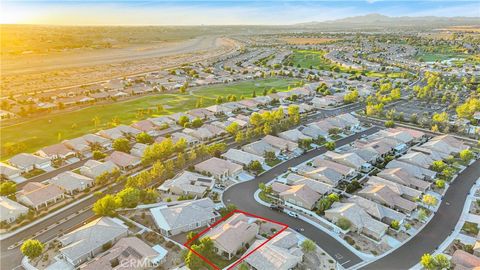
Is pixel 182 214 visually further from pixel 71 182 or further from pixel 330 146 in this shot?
pixel 330 146

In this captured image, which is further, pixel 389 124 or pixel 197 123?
pixel 389 124

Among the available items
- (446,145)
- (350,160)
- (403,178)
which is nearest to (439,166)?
(403,178)

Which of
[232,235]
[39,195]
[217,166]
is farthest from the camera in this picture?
[217,166]

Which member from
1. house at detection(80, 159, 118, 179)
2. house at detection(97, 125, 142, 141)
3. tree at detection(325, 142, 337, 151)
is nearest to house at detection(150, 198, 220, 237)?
house at detection(80, 159, 118, 179)

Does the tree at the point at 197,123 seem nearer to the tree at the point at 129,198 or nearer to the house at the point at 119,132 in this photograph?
the house at the point at 119,132

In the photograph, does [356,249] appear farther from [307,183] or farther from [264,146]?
[264,146]

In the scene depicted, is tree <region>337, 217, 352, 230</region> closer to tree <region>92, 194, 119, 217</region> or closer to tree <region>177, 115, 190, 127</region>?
tree <region>92, 194, 119, 217</region>

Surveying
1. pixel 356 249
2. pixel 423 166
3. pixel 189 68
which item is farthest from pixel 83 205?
pixel 189 68
